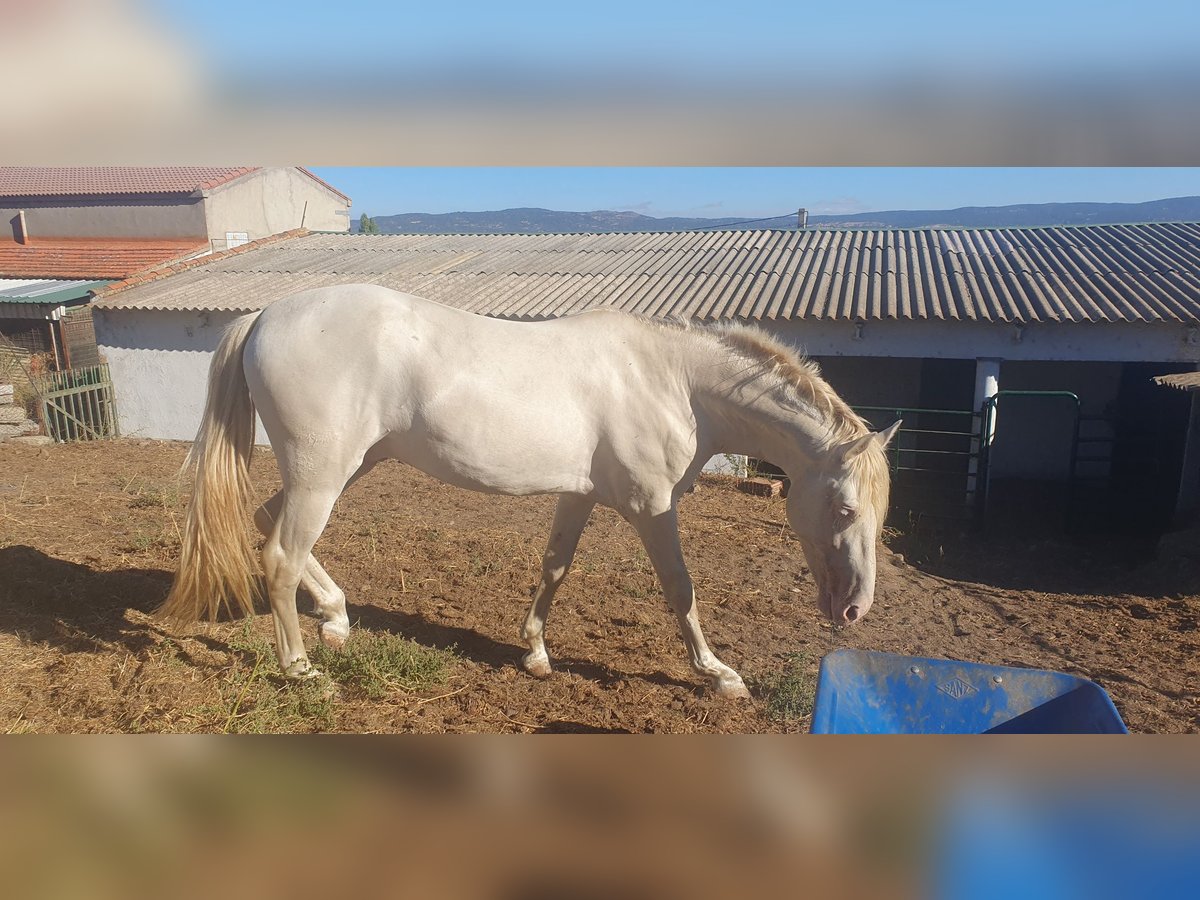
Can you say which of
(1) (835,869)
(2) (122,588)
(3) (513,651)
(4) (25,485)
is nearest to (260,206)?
(4) (25,485)

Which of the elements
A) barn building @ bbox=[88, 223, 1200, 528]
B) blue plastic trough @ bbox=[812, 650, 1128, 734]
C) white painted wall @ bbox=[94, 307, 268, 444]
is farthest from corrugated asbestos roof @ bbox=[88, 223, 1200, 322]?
blue plastic trough @ bbox=[812, 650, 1128, 734]

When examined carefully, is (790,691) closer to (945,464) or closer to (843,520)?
(843,520)

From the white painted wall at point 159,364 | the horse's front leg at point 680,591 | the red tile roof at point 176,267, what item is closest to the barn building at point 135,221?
the red tile roof at point 176,267

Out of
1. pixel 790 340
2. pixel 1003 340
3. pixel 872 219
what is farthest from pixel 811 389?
pixel 1003 340

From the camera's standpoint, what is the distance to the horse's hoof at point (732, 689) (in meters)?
2.98

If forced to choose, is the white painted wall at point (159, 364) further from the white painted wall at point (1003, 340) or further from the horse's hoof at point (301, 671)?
the white painted wall at point (1003, 340)

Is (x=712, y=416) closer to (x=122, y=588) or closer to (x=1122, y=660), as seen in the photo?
(x=1122, y=660)

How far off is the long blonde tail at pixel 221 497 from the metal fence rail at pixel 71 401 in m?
5.35

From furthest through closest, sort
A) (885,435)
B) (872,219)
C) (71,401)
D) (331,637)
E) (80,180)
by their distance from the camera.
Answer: (71,401)
(331,637)
(80,180)
(885,435)
(872,219)

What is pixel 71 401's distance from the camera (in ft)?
26.6

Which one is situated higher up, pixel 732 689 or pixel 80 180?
pixel 80 180

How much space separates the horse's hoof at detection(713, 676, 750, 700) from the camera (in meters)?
2.98

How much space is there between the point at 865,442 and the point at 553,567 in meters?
1.42

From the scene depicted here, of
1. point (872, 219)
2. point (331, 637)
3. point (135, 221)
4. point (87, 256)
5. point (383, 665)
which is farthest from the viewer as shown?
point (87, 256)
